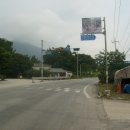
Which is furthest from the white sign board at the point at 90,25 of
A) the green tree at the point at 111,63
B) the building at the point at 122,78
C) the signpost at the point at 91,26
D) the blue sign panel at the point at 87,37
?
the green tree at the point at 111,63

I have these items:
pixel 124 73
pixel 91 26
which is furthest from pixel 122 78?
pixel 91 26

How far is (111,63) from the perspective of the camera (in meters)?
60.2

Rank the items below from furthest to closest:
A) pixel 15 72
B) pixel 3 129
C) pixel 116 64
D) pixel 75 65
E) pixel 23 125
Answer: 1. pixel 75 65
2. pixel 15 72
3. pixel 116 64
4. pixel 23 125
5. pixel 3 129

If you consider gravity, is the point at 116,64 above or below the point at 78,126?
above

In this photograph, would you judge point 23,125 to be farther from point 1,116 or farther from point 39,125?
point 1,116

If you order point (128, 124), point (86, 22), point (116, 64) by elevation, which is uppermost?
point (86, 22)

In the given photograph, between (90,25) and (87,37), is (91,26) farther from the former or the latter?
(87,37)

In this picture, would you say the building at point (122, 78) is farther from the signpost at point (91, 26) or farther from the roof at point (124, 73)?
the signpost at point (91, 26)

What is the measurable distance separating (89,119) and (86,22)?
30551mm

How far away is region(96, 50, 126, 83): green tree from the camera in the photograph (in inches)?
2293

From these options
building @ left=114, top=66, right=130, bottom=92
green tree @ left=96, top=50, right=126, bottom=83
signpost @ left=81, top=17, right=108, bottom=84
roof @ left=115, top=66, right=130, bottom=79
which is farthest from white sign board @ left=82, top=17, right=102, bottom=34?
green tree @ left=96, top=50, right=126, bottom=83

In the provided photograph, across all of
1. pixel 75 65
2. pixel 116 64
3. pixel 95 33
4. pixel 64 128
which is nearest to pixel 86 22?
pixel 95 33

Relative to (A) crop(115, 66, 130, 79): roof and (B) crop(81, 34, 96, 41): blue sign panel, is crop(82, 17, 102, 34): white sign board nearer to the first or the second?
(B) crop(81, 34, 96, 41): blue sign panel

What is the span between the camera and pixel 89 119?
50.0ft
